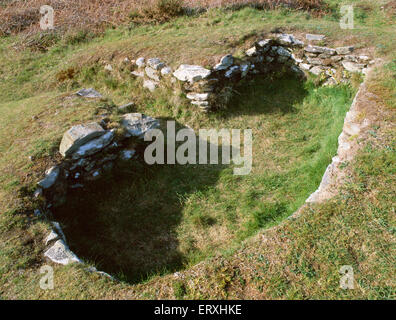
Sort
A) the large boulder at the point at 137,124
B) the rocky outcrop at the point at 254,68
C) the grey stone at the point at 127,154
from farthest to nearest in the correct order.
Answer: the rocky outcrop at the point at 254,68, the large boulder at the point at 137,124, the grey stone at the point at 127,154

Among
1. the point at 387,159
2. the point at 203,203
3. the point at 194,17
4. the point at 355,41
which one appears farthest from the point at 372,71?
the point at 194,17

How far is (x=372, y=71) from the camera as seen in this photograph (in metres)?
8.34

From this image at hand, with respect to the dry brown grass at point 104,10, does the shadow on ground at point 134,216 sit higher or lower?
lower

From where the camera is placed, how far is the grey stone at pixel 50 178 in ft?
19.9

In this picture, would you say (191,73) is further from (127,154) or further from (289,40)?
(289,40)

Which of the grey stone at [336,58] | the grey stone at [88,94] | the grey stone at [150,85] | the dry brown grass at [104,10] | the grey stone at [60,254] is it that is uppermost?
the dry brown grass at [104,10]

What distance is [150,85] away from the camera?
32.8 feet

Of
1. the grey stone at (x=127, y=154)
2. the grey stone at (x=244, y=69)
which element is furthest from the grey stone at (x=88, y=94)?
the grey stone at (x=244, y=69)

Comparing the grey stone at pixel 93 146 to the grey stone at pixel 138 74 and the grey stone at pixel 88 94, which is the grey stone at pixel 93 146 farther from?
the grey stone at pixel 138 74

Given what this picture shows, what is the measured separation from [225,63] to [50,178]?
5.79 m

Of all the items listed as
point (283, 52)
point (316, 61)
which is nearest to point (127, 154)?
point (283, 52)

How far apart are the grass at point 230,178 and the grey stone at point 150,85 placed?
0.25 meters

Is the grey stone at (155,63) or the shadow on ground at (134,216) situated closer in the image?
the shadow on ground at (134,216)
